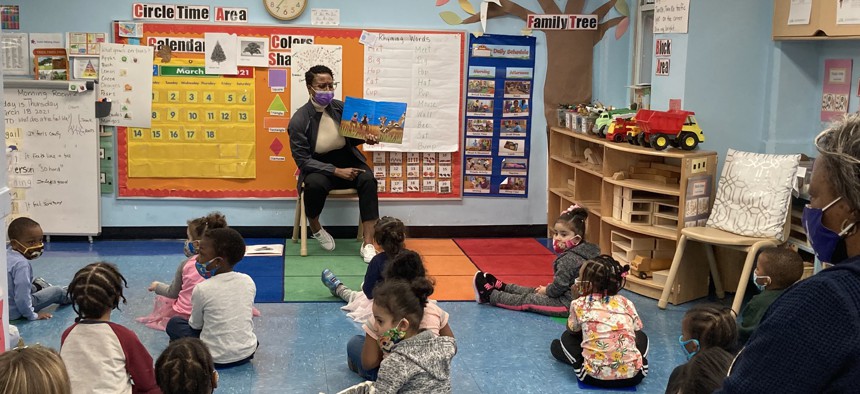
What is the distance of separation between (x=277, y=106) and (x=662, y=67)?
2.88 m

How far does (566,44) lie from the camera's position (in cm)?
738

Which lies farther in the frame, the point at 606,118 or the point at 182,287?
the point at 606,118

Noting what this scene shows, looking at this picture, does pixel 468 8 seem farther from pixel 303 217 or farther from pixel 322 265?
pixel 322 265

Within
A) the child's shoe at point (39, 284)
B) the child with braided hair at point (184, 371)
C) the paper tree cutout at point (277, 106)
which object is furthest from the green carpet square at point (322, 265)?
the child with braided hair at point (184, 371)

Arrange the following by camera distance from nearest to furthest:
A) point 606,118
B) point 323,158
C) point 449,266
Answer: point 606,118 < point 449,266 < point 323,158

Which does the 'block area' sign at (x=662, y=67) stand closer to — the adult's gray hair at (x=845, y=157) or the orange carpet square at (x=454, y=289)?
the orange carpet square at (x=454, y=289)

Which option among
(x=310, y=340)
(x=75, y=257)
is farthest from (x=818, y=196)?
(x=75, y=257)

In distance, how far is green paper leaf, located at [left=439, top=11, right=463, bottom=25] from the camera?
7266 millimetres

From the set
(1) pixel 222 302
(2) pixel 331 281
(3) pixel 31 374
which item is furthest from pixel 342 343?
(3) pixel 31 374

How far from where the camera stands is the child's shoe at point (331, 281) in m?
5.61

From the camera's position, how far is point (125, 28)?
22.6ft

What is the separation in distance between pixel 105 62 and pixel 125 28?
29 centimetres

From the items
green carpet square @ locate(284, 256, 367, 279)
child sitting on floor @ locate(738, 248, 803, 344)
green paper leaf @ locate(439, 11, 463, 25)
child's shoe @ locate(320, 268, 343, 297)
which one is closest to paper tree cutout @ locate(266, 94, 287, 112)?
green carpet square @ locate(284, 256, 367, 279)

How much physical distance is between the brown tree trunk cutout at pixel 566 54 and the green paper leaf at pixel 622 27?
0.03 meters
